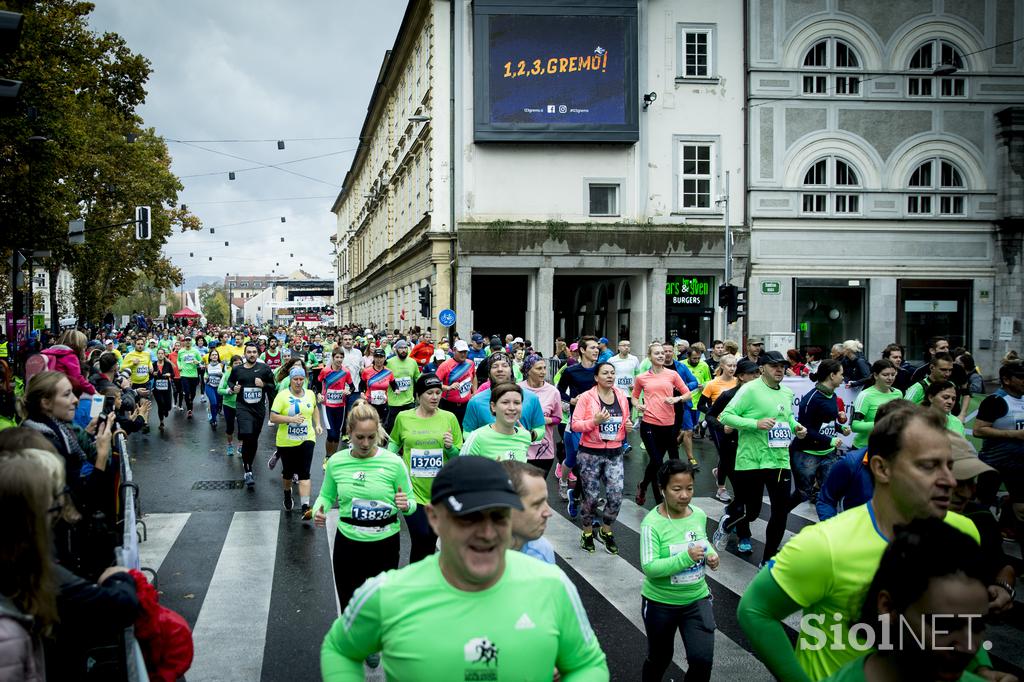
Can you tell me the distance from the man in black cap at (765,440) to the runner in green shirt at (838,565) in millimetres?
4282

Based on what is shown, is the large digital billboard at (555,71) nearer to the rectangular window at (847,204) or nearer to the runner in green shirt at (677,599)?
the rectangular window at (847,204)

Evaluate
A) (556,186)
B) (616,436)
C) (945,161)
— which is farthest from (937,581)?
(945,161)

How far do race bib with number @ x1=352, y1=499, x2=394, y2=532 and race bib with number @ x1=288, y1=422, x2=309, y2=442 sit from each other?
4.47 metres

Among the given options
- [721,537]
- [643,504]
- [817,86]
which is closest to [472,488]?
[721,537]

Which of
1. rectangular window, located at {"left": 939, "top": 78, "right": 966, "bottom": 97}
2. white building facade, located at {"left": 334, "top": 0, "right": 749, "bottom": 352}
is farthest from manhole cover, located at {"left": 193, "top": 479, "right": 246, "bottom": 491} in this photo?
rectangular window, located at {"left": 939, "top": 78, "right": 966, "bottom": 97}

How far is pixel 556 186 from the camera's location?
28.1 meters

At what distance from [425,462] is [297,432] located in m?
3.52

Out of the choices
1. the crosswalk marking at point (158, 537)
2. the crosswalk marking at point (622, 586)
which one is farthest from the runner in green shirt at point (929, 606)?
the crosswalk marking at point (158, 537)

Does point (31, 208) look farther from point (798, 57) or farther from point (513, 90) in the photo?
point (798, 57)

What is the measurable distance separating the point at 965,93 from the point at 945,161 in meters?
2.57

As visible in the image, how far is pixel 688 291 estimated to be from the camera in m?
28.9

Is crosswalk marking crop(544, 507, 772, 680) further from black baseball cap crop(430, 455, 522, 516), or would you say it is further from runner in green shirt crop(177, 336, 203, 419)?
runner in green shirt crop(177, 336, 203, 419)

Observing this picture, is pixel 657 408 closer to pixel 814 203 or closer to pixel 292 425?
pixel 292 425

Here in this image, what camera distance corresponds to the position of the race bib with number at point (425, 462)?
6.46m
